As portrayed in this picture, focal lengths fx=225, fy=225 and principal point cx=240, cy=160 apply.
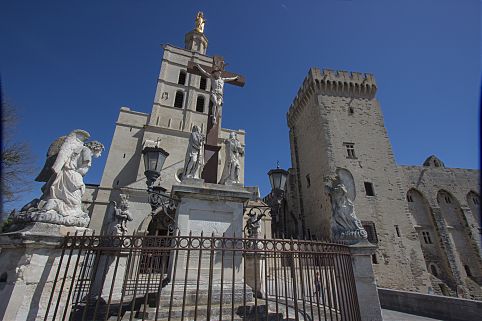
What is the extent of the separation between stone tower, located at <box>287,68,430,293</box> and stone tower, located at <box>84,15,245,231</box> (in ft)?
23.6

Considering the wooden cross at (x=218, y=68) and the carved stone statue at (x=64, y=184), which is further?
the wooden cross at (x=218, y=68)

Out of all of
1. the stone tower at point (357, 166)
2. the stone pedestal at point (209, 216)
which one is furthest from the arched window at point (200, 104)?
the stone pedestal at point (209, 216)

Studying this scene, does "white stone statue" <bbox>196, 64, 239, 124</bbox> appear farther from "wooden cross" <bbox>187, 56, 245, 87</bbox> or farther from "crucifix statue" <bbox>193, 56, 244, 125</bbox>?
"wooden cross" <bbox>187, 56, 245, 87</bbox>

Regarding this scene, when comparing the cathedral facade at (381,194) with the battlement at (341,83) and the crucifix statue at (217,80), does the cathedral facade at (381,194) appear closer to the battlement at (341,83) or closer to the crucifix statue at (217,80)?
the battlement at (341,83)

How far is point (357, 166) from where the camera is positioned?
1978cm

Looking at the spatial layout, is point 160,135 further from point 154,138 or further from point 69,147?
point 69,147

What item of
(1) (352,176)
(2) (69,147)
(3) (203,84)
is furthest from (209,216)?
(3) (203,84)

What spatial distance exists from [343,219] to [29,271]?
5.78 metres

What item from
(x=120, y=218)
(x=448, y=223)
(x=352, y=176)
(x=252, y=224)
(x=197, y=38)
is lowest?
(x=252, y=224)

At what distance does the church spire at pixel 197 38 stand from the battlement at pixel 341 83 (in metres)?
14.6

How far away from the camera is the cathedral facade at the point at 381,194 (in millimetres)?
17203

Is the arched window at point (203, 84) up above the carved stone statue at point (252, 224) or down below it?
above

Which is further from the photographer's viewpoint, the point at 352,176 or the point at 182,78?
the point at 182,78

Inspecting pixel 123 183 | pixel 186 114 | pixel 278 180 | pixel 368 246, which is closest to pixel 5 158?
pixel 123 183
